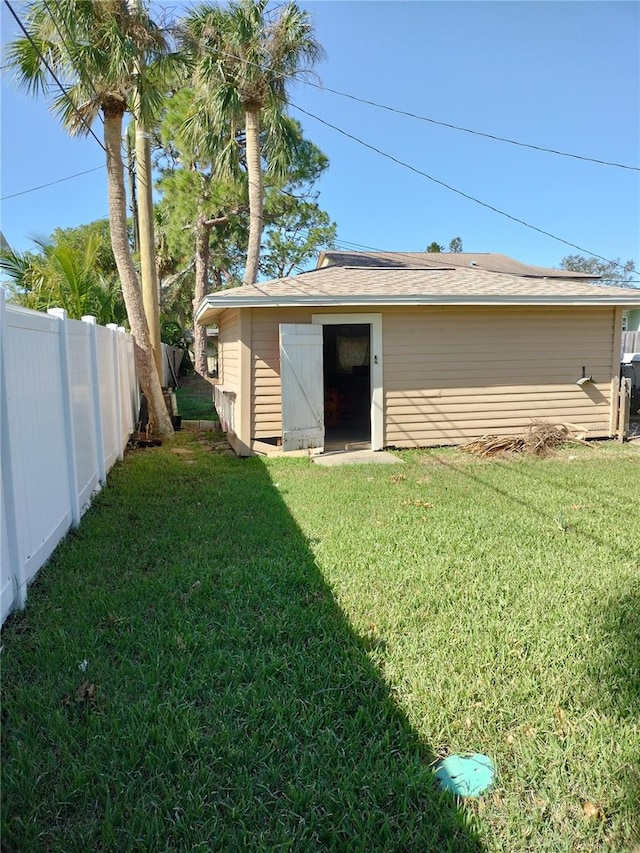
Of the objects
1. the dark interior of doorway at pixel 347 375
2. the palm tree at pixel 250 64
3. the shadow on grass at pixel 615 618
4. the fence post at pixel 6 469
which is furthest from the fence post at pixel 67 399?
the palm tree at pixel 250 64

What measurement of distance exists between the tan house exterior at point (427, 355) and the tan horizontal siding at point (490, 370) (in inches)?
0.7

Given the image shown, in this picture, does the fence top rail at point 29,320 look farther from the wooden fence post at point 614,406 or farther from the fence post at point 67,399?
the wooden fence post at point 614,406

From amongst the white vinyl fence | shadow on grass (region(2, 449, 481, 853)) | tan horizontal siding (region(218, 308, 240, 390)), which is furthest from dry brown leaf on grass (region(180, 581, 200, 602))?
tan horizontal siding (region(218, 308, 240, 390))

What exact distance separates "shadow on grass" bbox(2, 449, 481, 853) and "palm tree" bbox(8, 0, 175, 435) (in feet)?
20.5

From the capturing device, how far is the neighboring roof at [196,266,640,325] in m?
7.48

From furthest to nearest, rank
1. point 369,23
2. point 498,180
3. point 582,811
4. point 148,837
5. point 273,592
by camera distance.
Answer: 1. point 498,180
2. point 369,23
3. point 273,592
4. point 582,811
5. point 148,837

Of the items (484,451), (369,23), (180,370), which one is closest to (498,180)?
(369,23)

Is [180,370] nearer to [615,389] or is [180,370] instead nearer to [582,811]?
[615,389]

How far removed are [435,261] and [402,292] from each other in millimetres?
7469

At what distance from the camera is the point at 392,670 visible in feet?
8.09

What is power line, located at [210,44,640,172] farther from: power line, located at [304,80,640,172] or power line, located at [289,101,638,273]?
power line, located at [289,101,638,273]

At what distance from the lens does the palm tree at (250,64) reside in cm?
1135

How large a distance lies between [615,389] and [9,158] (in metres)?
13.1

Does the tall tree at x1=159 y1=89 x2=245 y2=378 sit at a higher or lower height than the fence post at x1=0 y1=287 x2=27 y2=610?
higher
